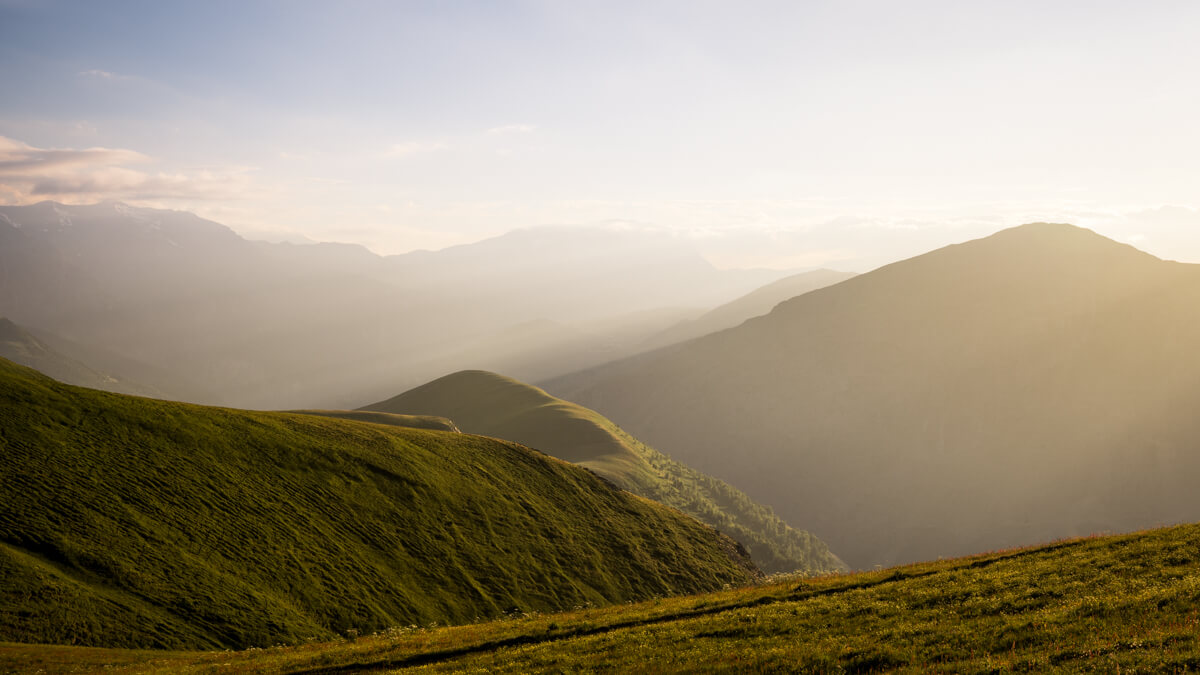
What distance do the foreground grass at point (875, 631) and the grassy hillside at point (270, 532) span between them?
26.5 feet

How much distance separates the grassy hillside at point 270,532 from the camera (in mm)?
46281

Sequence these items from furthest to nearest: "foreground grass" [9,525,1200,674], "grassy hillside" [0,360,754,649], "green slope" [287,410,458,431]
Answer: "green slope" [287,410,458,431], "grassy hillside" [0,360,754,649], "foreground grass" [9,525,1200,674]

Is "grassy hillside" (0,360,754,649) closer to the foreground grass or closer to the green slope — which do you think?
the foreground grass

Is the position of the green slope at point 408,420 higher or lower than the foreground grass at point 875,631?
lower

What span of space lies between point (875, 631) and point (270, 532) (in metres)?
55.0

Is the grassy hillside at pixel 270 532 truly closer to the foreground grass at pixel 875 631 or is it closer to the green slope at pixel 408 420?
the foreground grass at pixel 875 631

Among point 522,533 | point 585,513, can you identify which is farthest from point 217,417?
point 585,513

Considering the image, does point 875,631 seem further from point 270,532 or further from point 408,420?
point 408,420

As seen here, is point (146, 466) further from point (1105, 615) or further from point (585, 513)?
point (1105, 615)

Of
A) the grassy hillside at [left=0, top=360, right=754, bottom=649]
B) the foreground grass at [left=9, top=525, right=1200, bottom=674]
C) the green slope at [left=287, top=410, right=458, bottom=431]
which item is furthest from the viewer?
the green slope at [left=287, top=410, right=458, bottom=431]

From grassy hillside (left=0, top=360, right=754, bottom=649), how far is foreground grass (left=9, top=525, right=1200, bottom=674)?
808 centimetres

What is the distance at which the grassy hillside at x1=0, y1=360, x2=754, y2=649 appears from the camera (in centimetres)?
4628

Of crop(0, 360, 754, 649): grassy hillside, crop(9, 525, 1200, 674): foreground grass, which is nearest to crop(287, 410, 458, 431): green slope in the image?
crop(0, 360, 754, 649): grassy hillside

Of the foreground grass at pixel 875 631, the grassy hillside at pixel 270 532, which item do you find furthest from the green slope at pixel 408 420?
the foreground grass at pixel 875 631
